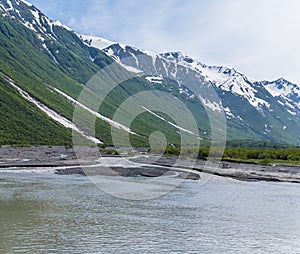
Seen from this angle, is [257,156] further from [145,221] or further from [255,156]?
[145,221]

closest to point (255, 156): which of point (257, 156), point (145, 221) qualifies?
point (257, 156)

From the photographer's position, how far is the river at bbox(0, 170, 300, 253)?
1023 inches

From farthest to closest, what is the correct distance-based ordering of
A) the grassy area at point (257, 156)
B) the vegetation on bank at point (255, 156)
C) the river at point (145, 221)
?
the vegetation on bank at point (255, 156), the grassy area at point (257, 156), the river at point (145, 221)

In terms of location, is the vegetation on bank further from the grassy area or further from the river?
the river

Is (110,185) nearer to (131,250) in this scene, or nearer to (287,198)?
(287,198)

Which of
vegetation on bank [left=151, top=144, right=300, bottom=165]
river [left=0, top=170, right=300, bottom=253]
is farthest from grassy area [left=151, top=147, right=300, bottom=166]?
river [left=0, top=170, right=300, bottom=253]

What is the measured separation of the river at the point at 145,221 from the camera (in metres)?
26.0

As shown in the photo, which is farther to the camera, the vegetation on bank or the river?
the vegetation on bank

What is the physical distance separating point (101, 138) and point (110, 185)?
411 feet

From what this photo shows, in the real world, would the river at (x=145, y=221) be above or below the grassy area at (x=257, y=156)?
below

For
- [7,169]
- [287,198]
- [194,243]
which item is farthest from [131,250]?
[7,169]

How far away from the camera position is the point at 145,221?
108 ft

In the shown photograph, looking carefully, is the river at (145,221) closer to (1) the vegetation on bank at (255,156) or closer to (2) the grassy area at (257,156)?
(2) the grassy area at (257,156)

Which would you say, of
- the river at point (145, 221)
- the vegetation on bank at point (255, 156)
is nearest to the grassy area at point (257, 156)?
the vegetation on bank at point (255, 156)
